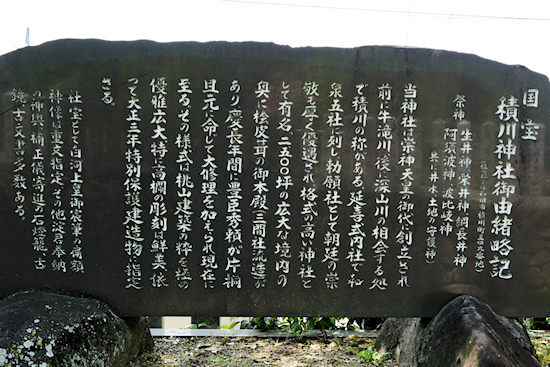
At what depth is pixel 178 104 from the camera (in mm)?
4000

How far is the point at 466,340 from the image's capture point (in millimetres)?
3453

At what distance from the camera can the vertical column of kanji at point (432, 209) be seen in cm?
403

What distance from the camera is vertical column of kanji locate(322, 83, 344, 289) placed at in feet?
13.2

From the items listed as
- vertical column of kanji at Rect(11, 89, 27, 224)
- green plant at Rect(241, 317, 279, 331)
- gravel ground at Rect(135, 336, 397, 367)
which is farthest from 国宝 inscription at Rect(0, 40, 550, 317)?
green plant at Rect(241, 317, 279, 331)

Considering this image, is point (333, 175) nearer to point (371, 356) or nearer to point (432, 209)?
point (432, 209)

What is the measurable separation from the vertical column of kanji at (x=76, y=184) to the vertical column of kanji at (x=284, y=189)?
1.82m

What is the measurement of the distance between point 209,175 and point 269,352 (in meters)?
2.14

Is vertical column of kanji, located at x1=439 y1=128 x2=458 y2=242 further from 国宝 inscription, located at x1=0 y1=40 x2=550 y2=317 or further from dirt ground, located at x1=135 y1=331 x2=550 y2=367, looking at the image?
dirt ground, located at x1=135 y1=331 x2=550 y2=367

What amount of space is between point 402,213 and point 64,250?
3.16 metres

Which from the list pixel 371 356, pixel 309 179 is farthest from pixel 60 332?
pixel 371 356

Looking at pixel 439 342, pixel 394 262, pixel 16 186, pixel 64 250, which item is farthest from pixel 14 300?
pixel 439 342

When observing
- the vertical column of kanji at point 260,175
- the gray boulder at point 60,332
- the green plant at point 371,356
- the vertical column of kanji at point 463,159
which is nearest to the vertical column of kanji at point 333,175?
the vertical column of kanji at point 260,175

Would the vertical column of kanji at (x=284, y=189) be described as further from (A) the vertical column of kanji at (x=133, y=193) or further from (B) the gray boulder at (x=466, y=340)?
(B) the gray boulder at (x=466, y=340)

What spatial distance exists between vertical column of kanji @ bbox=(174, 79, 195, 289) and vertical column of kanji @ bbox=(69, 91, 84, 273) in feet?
2.94
